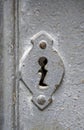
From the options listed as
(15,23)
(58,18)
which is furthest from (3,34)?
(58,18)

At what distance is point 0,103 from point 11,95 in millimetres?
37

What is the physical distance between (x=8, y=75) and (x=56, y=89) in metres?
0.13

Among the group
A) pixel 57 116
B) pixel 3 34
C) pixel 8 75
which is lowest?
pixel 57 116

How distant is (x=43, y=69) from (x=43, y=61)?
20mm

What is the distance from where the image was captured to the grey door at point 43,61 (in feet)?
2.90

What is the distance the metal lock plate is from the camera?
885mm

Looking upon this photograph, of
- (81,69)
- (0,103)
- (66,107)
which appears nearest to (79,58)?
(81,69)

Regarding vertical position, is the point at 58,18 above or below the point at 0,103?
above

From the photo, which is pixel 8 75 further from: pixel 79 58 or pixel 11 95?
pixel 79 58

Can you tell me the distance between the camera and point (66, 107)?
896mm

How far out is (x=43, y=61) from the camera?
0.89 m

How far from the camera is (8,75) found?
36.0 inches

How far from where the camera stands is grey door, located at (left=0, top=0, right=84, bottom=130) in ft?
2.90

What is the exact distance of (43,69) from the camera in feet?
2.93
